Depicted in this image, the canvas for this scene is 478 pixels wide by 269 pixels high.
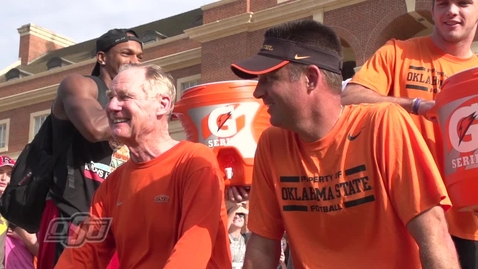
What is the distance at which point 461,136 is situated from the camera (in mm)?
3230

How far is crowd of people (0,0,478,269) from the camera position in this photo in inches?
118

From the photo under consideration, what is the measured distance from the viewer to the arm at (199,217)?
3.33m

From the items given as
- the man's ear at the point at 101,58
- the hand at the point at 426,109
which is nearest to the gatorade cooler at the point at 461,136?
the hand at the point at 426,109

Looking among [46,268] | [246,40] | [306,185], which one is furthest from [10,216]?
[246,40]

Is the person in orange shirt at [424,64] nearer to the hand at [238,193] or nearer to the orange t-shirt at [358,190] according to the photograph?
the orange t-shirt at [358,190]

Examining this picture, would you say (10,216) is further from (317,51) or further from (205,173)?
(317,51)

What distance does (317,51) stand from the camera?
10.4ft

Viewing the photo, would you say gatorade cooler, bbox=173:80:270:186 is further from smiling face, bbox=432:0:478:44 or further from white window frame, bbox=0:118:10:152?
white window frame, bbox=0:118:10:152

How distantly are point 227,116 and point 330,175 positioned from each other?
1.65 m

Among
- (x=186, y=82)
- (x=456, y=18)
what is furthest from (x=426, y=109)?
(x=186, y=82)

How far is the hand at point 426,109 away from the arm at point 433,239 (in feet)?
2.27

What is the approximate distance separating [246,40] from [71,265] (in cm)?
2751

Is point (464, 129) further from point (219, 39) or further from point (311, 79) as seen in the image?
point (219, 39)

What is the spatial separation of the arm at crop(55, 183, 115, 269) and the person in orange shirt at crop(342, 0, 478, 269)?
4.52 ft
